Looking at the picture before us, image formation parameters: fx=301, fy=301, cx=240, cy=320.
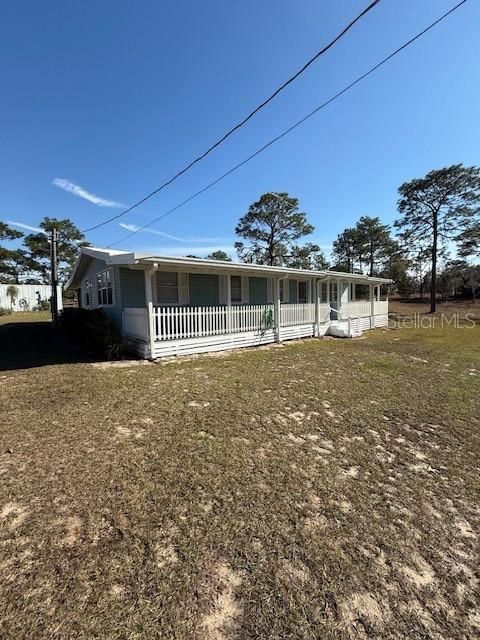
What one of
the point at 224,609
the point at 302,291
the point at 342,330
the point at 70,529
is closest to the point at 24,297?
the point at 302,291

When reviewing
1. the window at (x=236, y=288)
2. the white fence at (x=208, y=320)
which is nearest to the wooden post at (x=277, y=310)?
the white fence at (x=208, y=320)

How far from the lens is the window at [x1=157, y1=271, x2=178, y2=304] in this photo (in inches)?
383

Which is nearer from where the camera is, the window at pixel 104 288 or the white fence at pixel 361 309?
the window at pixel 104 288

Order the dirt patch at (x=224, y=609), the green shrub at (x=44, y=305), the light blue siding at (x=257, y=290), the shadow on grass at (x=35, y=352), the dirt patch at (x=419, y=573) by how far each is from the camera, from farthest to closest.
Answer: the green shrub at (x=44, y=305) → the light blue siding at (x=257, y=290) → the shadow on grass at (x=35, y=352) → the dirt patch at (x=419, y=573) → the dirt patch at (x=224, y=609)

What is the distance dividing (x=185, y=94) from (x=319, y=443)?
1091 cm

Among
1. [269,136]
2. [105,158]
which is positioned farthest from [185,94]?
[105,158]

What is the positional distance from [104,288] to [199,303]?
364 cm

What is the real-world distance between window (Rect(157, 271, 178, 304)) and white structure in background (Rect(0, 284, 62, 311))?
78.3 feet

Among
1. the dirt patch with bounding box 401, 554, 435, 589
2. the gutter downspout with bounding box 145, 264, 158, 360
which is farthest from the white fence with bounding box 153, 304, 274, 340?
the dirt patch with bounding box 401, 554, 435, 589

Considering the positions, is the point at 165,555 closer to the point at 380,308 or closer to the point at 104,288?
the point at 104,288

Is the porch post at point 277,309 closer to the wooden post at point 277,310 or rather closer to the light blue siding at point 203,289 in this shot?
the wooden post at point 277,310

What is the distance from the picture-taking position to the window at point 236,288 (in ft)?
38.0

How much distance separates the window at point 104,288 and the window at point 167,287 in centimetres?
181

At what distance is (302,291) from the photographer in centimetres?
1416
